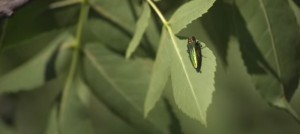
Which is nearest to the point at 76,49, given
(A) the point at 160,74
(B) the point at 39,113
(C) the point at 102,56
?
(C) the point at 102,56

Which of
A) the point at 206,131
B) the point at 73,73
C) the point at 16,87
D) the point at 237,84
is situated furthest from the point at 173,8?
the point at 237,84

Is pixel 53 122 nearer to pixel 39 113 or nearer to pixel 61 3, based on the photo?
pixel 61 3

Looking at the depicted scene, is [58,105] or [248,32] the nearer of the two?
[248,32]

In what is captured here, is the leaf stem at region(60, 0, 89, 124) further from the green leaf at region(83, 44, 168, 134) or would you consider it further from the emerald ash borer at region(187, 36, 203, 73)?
the emerald ash borer at region(187, 36, 203, 73)

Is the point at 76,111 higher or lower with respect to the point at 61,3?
lower

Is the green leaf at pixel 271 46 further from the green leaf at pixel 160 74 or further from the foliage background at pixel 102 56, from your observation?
the green leaf at pixel 160 74

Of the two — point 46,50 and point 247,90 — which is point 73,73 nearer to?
point 46,50

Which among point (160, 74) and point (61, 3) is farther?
point (61, 3)
